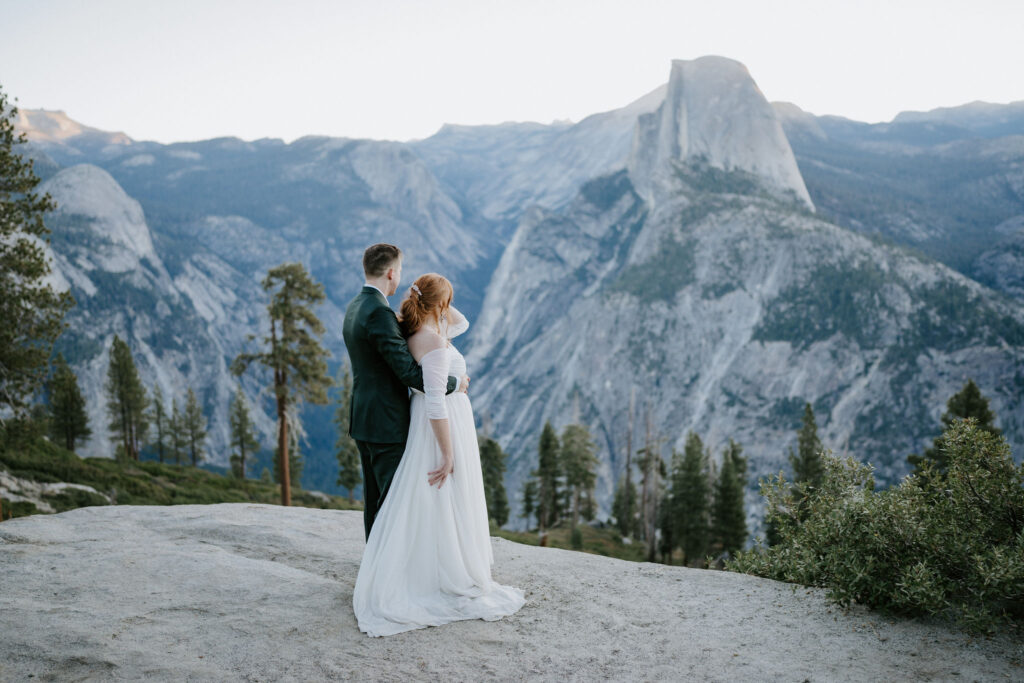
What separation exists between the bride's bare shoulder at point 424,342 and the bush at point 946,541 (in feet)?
15.6

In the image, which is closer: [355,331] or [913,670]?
[913,670]

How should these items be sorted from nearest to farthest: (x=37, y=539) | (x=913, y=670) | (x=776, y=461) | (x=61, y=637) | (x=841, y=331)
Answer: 1. (x=913, y=670)
2. (x=61, y=637)
3. (x=37, y=539)
4. (x=776, y=461)
5. (x=841, y=331)

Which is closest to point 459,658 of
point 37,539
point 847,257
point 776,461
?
point 37,539

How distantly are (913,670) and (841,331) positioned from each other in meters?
123

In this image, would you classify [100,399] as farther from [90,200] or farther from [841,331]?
[841,331]

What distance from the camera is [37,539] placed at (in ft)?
26.9

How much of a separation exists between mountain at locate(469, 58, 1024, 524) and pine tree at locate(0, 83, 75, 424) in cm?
9798

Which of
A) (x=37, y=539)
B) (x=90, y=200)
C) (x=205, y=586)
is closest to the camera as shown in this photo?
(x=205, y=586)

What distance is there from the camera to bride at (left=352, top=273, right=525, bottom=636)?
5996mm

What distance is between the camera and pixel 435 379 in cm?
599

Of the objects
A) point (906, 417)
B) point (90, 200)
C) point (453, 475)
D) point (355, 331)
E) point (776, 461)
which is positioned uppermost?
point (90, 200)

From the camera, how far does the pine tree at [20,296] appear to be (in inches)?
554

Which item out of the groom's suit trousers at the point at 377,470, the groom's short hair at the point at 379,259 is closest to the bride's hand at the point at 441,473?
the groom's suit trousers at the point at 377,470

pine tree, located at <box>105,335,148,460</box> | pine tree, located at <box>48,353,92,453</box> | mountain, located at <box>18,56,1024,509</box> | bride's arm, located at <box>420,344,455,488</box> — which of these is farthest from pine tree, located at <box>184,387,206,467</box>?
mountain, located at <box>18,56,1024,509</box>
